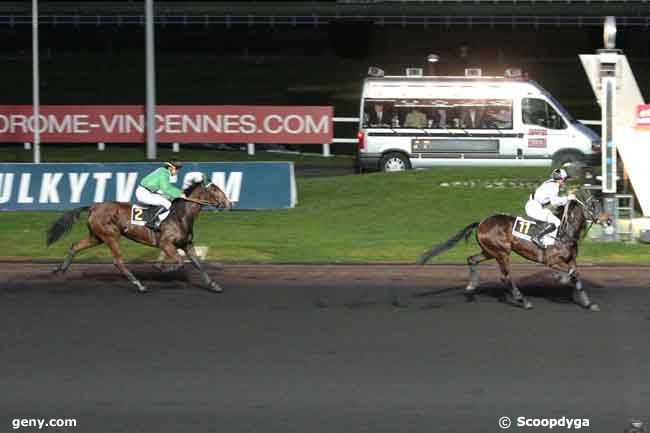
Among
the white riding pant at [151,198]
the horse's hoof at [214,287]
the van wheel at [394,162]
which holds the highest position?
the van wheel at [394,162]

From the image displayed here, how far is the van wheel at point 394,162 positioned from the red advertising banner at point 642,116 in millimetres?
9206

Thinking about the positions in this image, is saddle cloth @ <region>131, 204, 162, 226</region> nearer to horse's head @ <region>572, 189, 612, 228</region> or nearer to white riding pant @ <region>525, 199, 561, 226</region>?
white riding pant @ <region>525, 199, 561, 226</region>

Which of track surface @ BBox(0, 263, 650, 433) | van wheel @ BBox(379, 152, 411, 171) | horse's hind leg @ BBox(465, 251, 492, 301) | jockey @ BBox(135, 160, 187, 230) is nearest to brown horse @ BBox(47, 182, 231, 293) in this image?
jockey @ BBox(135, 160, 187, 230)

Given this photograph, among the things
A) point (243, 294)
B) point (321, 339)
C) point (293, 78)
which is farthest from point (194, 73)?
point (321, 339)

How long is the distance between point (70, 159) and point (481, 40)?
21.0 m

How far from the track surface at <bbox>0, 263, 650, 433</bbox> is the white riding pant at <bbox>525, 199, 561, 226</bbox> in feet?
3.90

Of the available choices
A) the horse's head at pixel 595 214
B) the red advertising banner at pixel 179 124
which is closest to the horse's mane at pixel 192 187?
the horse's head at pixel 595 214

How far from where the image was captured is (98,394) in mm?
11680

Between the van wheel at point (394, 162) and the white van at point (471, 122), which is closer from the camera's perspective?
the white van at point (471, 122)

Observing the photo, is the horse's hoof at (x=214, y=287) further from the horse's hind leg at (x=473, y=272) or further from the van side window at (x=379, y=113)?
the van side window at (x=379, y=113)

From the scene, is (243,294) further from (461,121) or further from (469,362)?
(461,121)

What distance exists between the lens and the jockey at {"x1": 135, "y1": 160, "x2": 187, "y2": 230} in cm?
1727

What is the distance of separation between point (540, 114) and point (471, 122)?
68.7 inches

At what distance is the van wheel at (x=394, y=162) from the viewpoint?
30.8 meters
